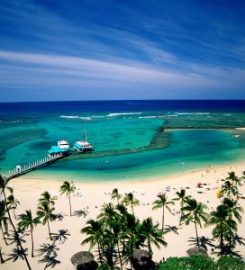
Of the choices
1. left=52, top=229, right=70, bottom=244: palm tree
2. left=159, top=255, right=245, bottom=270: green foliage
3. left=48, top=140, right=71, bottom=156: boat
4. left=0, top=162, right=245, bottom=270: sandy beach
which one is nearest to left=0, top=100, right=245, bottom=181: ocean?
left=48, top=140, right=71, bottom=156: boat

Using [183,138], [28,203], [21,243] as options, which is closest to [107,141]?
[183,138]

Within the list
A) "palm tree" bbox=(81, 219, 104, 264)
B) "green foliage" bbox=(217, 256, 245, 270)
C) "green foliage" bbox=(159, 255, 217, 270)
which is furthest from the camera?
"palm tree" bbox=(81, 219, 104, 264)

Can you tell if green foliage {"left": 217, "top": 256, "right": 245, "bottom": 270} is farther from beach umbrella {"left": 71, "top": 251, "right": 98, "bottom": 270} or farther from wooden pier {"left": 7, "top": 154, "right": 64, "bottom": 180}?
wooden pier {"left": 7, "top": 154, "right": 64, "bottom": 180}

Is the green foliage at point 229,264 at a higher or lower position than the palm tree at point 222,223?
lower

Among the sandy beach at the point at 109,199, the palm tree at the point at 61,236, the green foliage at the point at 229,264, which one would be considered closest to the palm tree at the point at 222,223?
the sandy beach at the point at 109,199

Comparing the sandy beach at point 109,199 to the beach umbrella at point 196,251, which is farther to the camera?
the sandy beach at point 109,199

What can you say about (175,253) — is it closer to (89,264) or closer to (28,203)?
(89,264)

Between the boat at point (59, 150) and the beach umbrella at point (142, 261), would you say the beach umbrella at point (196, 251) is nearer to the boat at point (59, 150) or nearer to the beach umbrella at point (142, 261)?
the beach umbrella at point (142, 261)
